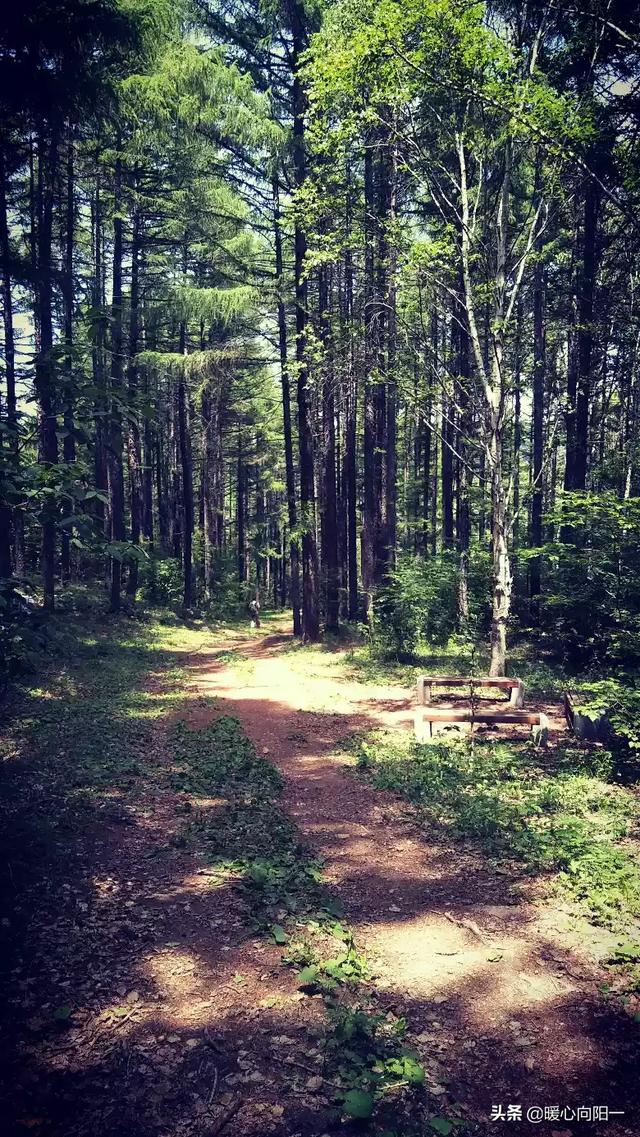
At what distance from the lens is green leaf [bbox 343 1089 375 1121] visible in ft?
10.8

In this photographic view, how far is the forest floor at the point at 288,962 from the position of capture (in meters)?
3.49

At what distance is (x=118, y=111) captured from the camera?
1445 centimetres

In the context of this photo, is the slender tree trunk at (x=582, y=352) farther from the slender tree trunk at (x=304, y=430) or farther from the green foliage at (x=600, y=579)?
the slender tree trunk at (x=304, y=430)

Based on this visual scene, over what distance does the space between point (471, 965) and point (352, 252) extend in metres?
16.0

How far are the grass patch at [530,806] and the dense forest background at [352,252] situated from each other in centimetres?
223

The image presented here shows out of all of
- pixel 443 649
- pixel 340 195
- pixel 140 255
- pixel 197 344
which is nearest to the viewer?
pixel 340 195

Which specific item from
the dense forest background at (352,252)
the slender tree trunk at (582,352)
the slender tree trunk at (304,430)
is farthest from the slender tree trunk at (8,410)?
the slender tree trunk at (582,352)

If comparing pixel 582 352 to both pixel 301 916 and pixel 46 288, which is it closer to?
pixel 46 288

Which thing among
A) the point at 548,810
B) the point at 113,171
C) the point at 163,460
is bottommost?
the point at 548,810

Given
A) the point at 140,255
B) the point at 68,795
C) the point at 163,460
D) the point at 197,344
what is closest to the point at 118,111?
the point at 140,255

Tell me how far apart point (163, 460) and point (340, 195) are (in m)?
30.3

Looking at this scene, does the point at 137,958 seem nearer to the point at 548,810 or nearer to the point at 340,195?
the point at 548,810

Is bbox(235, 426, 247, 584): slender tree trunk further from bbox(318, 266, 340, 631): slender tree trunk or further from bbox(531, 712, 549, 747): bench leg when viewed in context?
bbox(531, 712, 549, 747): bench leg

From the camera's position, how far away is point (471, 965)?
4.82 m
